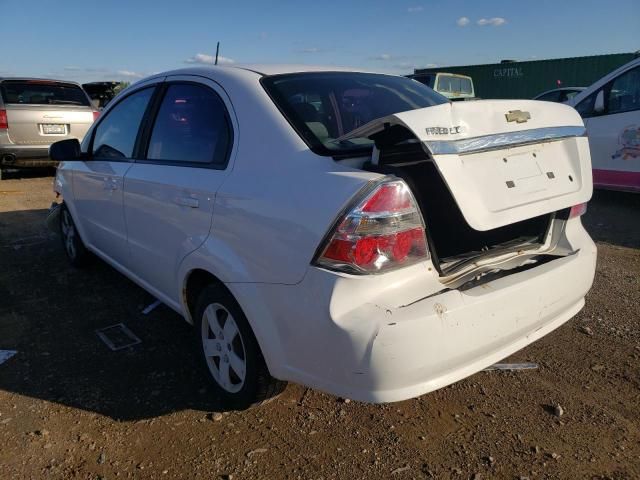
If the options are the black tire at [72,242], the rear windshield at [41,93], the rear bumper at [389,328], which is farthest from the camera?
the rear windshield at [41,93]

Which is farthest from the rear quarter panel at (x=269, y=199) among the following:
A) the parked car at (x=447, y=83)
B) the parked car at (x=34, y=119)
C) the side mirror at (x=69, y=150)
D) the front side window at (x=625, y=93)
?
the parked car at (x=447, y=83)

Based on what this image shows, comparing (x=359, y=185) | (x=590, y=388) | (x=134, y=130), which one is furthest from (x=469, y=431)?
(x=134, y=130)

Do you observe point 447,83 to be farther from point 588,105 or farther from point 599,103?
point 599,103

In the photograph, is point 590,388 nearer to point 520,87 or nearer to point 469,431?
point 469,431

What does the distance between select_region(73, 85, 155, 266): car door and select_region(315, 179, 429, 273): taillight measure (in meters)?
1.97

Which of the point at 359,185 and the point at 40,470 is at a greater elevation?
the point at 359,185

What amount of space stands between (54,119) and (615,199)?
9300 millimetres

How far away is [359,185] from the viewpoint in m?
1.90

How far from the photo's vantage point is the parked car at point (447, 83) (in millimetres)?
16297

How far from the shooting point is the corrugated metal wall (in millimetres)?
21781

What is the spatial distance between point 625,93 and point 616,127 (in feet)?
1.39

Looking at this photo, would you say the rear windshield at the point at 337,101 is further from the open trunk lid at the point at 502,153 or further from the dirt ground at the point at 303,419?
the dirt ground at the point at 303,419

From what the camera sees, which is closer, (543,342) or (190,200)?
(190,200)

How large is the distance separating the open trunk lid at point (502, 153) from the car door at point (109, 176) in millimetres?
1882
